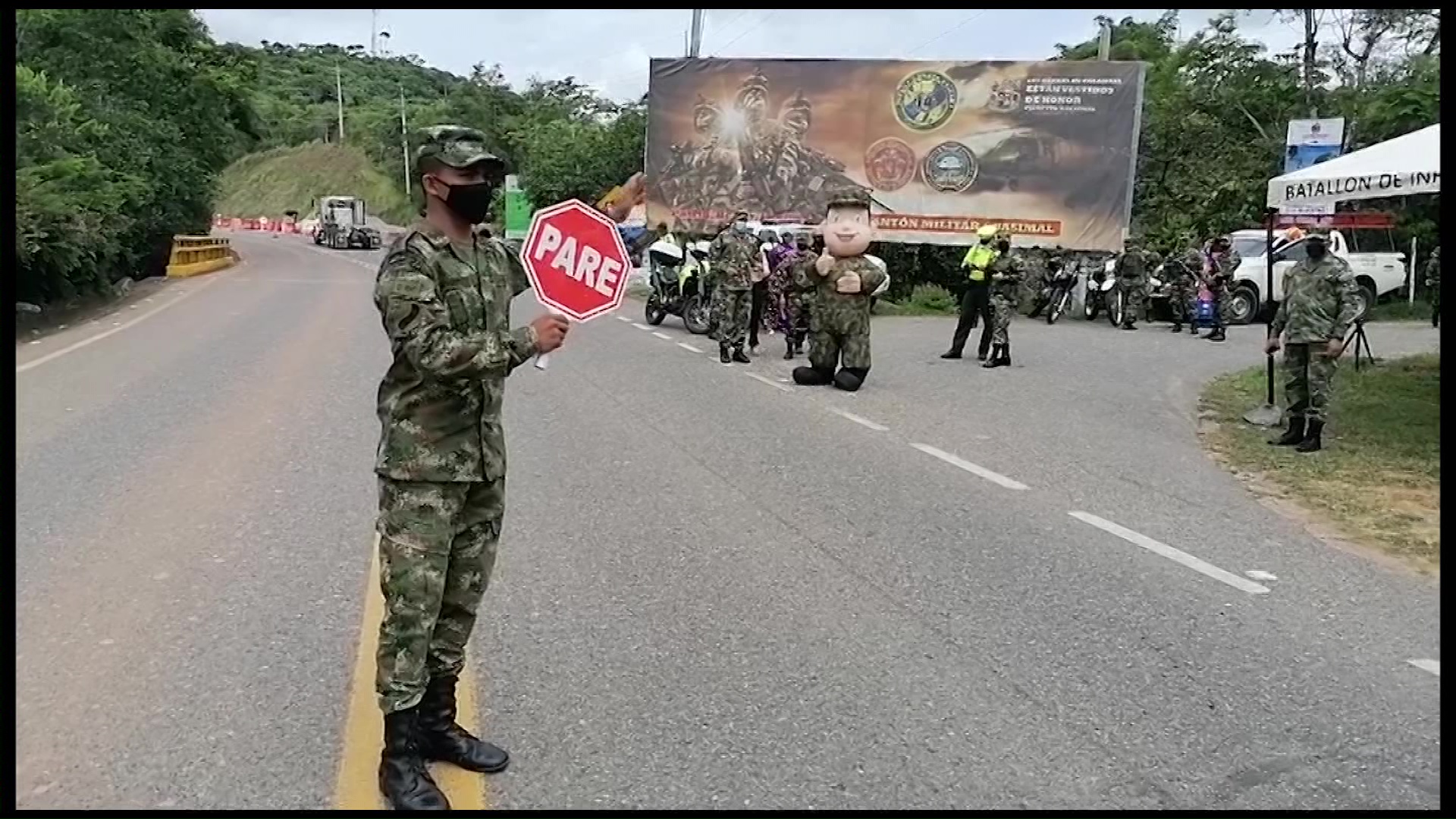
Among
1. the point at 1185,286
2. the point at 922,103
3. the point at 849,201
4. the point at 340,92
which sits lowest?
the point at 1185,286

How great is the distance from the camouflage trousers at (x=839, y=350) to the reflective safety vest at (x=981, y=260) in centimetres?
268

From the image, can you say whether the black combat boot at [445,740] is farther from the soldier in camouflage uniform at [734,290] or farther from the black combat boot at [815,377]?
the soldier in camouflage uniform at [734,290]

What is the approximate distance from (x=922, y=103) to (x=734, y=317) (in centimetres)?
1233

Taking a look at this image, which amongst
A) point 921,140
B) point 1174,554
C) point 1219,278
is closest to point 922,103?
point 921,140

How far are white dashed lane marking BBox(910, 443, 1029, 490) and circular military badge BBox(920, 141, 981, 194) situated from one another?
639 inches

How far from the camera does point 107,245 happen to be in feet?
69.0

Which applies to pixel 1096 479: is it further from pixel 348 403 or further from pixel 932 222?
pixel 932 222

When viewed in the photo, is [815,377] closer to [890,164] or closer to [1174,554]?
[1174,554]

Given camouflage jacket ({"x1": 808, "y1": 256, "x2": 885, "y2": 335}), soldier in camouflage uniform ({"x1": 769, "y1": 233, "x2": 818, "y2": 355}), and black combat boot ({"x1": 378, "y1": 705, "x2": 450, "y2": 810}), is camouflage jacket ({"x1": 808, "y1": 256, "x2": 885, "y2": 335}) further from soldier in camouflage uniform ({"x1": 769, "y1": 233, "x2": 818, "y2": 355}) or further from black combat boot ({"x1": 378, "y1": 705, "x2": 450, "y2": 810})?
black combat boot ({"x1": 378, "y1": 705, "x2": 450, "y2": 810})

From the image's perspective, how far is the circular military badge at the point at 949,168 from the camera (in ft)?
Result: 80.4

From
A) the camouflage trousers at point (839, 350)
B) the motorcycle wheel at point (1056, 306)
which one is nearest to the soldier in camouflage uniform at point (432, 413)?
the camouflage trousers at point (839, 350)

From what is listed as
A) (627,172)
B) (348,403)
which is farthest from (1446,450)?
(627,172)

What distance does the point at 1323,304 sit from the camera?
9242mm

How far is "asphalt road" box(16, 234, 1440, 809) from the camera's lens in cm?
372
